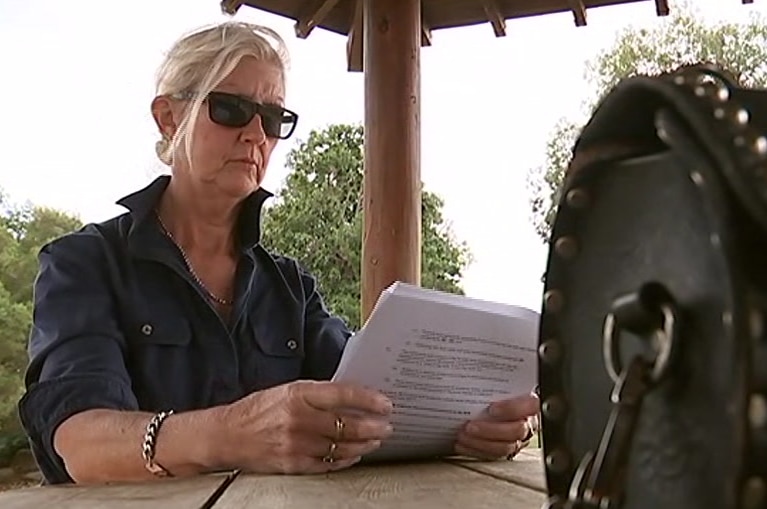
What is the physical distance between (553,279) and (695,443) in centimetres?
9

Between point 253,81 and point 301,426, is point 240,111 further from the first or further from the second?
point 301,426

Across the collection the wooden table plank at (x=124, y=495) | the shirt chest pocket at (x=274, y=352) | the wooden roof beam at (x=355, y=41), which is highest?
the wooden roof beam at (x=355, y=41)

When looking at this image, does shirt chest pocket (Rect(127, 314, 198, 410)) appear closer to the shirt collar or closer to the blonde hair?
the shirt collar

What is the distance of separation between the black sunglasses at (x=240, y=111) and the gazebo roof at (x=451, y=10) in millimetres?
1208

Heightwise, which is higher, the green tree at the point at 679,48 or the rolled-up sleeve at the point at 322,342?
the green tree at the point at 679,48

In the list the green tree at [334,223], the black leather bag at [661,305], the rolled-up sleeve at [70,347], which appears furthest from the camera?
the green tree at [334,223]

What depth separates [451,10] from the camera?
8.41ft

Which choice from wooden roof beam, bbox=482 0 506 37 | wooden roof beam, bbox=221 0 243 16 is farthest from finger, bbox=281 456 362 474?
wooden roof beam, bbox=482 0 506 37

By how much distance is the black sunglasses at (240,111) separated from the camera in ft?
4.24

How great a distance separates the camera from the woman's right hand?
2.85 feet

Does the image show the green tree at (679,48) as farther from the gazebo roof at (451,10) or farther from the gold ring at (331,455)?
the gold ring at (331,455)

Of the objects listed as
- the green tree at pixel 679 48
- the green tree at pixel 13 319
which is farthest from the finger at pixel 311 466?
the green tree at pixel 679 48

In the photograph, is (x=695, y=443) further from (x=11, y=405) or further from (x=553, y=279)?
(x=11, y=405)

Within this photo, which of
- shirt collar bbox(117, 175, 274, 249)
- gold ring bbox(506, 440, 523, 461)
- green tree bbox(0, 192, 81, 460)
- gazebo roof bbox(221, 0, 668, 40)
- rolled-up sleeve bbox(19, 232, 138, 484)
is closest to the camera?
rolled-up sleeve bbox(19, 232, 138, 484)
